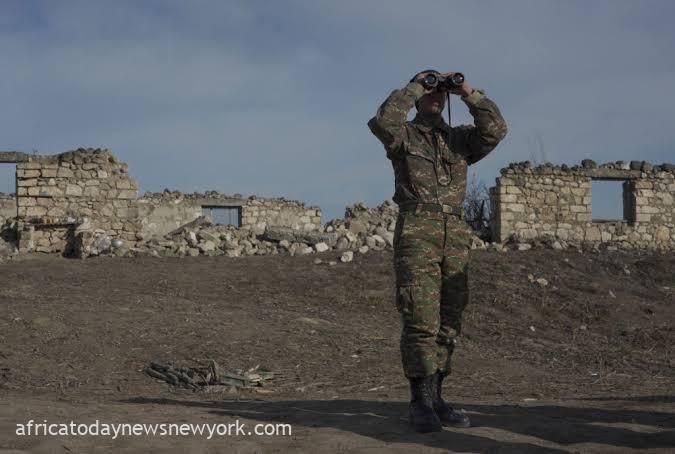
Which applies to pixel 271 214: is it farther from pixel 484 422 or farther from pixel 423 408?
pixel 423 408

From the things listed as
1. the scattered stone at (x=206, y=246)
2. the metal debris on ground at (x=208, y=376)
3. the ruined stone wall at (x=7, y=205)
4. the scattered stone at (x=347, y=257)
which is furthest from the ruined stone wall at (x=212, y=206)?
the metal debris on ground at (x=208, y=376)

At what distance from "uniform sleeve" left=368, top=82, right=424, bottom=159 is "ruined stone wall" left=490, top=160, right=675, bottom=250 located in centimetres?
1148

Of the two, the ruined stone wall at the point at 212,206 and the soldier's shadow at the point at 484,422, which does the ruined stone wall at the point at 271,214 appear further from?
the soldier's shadow at the point at 484,422

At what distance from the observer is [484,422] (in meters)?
4.48

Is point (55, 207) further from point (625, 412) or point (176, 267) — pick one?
point (625, 412)

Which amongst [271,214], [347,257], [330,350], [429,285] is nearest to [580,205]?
[347,257]

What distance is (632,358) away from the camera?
873 centimetres

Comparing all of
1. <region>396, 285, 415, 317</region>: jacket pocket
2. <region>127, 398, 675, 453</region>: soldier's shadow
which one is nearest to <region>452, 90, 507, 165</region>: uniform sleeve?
<region>396, 285, 415, 317</region>: jacket pocket

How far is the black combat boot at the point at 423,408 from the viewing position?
13.6 ft

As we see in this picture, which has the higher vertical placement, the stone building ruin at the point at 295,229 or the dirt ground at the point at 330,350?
the stone building ruin at the point at 295,229

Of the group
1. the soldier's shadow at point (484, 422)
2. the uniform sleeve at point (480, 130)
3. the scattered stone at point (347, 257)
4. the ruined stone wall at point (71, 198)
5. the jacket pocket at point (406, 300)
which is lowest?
the soldier's shadow at point (484, 422)

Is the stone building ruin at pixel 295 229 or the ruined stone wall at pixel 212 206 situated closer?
the stone building ruin at pixel 295 229

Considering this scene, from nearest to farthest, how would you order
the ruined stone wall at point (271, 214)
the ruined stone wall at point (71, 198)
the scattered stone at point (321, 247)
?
1. the scattered stone at point (321, 247)
2. the ruined stone wall at point (71, 198)
3. the ruined stone wall at point (271, 214)

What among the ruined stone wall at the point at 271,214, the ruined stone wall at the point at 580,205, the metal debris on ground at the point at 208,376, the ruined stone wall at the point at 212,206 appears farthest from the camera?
the ruined stone wall at the point at 271,214
